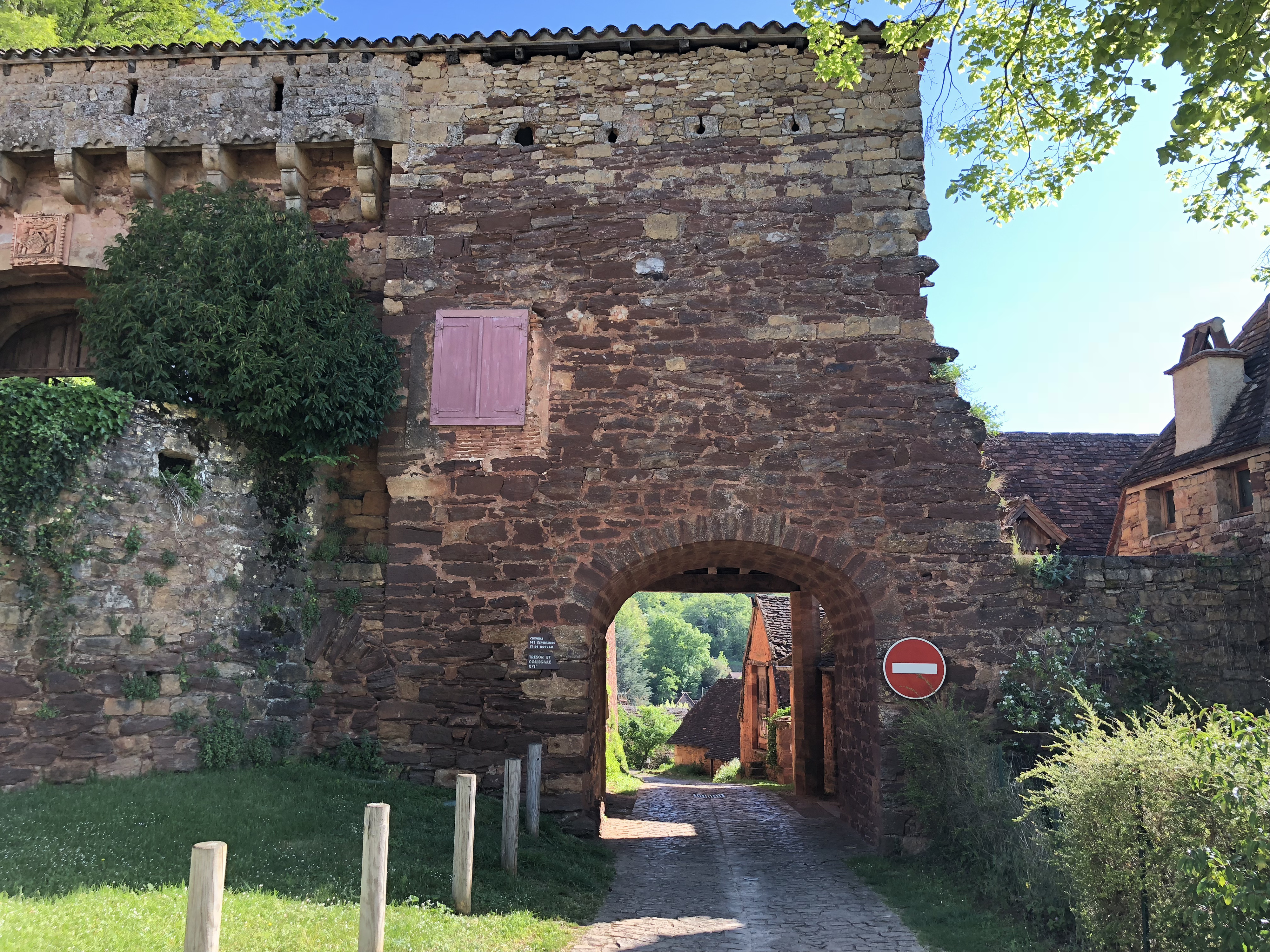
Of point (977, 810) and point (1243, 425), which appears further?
point (1243, 425)

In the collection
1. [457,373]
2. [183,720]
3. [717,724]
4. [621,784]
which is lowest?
[717,724]

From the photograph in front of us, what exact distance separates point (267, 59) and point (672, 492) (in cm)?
672

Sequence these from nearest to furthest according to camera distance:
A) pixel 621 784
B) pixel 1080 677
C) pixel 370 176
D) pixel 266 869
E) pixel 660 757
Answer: pixel 266 869, pixel 1080 677, pixel 370 176, pixel 621 784, pixel 660 757

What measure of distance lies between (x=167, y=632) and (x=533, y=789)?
3486 millimetres

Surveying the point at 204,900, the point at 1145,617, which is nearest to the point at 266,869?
the point at 204,900

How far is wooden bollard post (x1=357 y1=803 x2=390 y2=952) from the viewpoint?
4441 millimetres

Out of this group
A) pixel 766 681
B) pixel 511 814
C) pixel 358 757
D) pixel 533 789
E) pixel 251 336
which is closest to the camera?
pixel 511 814

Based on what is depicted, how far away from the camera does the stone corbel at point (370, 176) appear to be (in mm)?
9898

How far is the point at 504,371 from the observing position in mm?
9422

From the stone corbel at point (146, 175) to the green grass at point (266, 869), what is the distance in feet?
21.1

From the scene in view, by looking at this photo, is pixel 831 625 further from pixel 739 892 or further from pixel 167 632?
pixel 167 632

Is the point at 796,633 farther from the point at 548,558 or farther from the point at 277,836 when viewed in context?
the point at 277,836

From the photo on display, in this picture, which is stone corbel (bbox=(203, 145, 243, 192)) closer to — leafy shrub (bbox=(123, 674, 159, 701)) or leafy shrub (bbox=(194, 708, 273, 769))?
leafy shrub (bbox=(123, 674, 159, 701))

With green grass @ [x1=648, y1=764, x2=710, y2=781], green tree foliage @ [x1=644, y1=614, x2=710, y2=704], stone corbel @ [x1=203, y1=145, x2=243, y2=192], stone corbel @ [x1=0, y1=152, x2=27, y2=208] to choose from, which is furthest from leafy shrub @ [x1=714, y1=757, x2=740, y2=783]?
green tree foliage @ [x1=644, y1=614, x2=710, y2=704]
